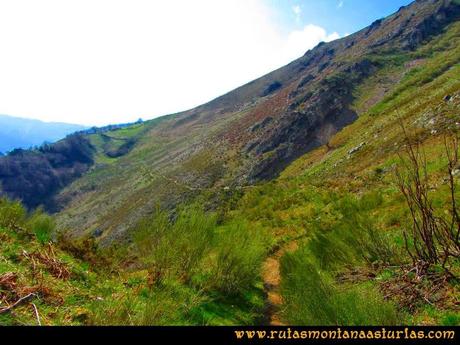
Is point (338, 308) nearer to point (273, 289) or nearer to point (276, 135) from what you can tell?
point (273, 289)

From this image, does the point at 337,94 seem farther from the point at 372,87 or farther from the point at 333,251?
the point at 333,251

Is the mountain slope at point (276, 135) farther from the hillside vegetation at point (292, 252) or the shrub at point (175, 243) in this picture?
the shrub at point (175, 243)

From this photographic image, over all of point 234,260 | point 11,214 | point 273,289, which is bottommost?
point 273,289

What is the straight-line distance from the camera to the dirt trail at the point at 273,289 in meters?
11.1

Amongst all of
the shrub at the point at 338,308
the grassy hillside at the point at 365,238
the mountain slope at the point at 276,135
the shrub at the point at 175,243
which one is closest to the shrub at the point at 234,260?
the shrub at the point at 175,243

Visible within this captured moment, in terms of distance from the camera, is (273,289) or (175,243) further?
(273,289)

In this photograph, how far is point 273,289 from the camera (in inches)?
549

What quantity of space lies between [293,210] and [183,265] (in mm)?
14629

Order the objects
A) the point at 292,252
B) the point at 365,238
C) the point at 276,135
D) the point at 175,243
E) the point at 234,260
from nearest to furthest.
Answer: the point at 365,238 < the point at 175,243 < the point at 234,260 < the point at 292,252 < the point at 276,135

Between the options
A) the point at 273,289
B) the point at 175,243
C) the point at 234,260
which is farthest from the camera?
the point at 273,289

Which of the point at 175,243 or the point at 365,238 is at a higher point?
the point at 175,243

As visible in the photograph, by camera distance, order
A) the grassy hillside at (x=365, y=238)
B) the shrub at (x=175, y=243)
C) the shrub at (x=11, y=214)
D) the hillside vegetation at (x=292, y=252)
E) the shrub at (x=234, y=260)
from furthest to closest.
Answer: the shrub at (x=11, y=214), the shrub at (x=234, y=260), the shrub at (x=175, y=243), the hillside vegetation at (x=292, y=252), the grassy hillside at (x=365, y=238)

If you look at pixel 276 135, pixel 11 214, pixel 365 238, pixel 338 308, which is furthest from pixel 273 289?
pixel 276 135
